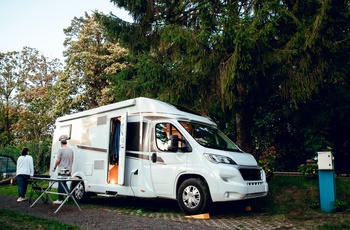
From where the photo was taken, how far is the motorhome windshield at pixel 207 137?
7.45 metres

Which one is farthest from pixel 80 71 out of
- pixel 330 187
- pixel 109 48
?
pixel 330 187

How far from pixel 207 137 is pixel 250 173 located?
1291 mm

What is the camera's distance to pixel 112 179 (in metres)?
8.91

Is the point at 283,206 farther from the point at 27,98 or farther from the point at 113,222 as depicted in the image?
the point at 27,98

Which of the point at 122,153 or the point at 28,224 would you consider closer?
the point at 28,224

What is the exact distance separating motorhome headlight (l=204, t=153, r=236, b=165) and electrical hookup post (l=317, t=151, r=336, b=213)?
222 cm

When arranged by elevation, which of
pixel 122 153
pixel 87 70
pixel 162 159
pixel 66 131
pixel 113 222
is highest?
pixel 87 70

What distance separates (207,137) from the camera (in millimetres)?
7730

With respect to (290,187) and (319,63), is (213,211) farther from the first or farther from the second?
(319,63)

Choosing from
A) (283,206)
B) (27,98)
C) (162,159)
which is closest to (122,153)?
(162,159)

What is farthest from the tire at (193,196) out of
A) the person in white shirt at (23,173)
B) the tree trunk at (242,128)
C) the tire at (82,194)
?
the person in white shirt at (23,173)

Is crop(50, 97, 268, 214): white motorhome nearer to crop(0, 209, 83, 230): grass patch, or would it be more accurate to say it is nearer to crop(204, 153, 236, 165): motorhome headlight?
crop(204, 153, 236, 165): motorhome headlight

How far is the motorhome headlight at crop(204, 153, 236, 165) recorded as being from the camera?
6.86 meters

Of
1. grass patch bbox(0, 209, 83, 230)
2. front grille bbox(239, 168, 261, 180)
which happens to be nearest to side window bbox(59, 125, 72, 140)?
grass patch bbox(0, 209, 83, 230)
